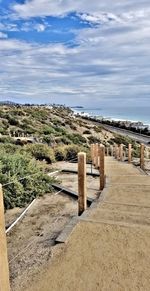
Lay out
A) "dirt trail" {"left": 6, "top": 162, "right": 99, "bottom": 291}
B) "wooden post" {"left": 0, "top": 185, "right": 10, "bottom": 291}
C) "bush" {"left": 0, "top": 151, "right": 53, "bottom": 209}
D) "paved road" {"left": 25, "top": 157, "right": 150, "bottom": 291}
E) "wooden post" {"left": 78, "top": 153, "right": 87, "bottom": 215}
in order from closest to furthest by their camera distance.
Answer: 1. "wooden post" {"left": 0, "top": 185, "right": 10, "bottom": 291}
2. "paved road" {"left": 25, "top": 157, "right": 150, "bottom": 291}
3. "dirt trail" {"left": 6, "top": 162, "right": 99, "bottom": 291}
4. "wooden post" {"left": 78, "top": 153, "right": 87, "bottom": 215}
5. "bush" {"left": 0, "top": 151, "right": 53, "bottom": 209}

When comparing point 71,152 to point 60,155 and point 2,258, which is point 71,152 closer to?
point 60,155

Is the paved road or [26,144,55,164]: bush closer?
the paved road

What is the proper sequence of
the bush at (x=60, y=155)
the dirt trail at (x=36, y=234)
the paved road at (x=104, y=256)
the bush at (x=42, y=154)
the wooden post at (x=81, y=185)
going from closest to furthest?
1. the paved road at (x=104, y=256)
2. the dirt trail at (x=36, y=234)
3. the wooden post at (x=81, y=185)
4. the bush at (x=42, y=154)
5. the bush at (x=60, y=155)

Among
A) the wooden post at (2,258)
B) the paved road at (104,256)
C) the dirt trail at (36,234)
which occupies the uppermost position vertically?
the wooden post at (2,258)

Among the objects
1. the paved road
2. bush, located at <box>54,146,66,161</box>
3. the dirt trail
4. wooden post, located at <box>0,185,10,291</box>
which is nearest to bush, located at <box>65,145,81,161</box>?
bush, located at <box>54,146,66,161</box>

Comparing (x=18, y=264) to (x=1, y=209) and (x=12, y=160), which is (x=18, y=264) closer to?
(x=1, y=209)

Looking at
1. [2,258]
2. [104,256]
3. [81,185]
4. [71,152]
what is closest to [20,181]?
[81,185]

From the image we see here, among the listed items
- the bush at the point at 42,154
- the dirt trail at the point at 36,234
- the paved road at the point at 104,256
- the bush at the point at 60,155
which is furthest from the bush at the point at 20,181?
the bush at the point at 60,155

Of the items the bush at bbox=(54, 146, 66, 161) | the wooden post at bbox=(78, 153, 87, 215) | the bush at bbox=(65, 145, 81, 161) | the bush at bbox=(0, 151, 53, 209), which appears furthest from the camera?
the bush at bbox=(65, 145, 81, 161)

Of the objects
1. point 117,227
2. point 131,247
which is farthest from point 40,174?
point 131,247

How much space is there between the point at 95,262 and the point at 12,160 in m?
6.46

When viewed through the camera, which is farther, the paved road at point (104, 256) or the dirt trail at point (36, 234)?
the dirt trail at point (36, 234)

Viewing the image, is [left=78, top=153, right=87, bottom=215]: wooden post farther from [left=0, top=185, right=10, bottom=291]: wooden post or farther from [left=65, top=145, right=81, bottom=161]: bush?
[left=65, top=145, right=81, bottom=161]: bush

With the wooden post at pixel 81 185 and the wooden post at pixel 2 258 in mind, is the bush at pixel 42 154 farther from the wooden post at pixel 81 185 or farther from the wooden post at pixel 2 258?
the wooden post at pixel 2 258
